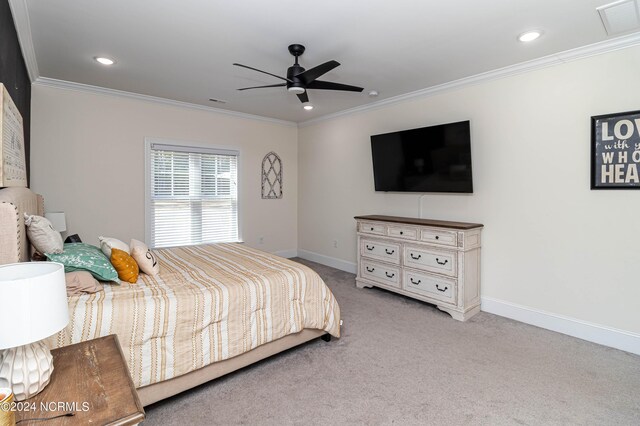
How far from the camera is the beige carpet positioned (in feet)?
6.48

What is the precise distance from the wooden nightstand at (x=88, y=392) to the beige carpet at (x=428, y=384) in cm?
80

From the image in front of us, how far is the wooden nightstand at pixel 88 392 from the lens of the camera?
106 cm

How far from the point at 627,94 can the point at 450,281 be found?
86.7 inches

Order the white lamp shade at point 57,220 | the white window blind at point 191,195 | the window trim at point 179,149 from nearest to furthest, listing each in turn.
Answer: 1. the white lamp shade at point 57,220
2. the window trim at point 179,149
3. the white window blind at point 191,195

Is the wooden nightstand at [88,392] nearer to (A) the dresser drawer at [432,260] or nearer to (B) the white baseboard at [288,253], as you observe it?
(A) the dresser drawer at [432,260]

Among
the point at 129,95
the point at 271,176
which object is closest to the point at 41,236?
the point at 129,95

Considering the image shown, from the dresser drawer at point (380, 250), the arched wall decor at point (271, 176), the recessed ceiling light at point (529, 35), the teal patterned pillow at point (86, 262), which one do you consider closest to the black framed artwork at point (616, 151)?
the recessed ceiling light at point (529, 35)

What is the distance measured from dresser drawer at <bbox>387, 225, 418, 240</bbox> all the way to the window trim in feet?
8.67

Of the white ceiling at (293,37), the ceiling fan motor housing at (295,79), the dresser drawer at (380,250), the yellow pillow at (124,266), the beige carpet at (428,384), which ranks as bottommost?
the beige carpet at (428,384)

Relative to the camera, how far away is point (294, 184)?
20.4ft

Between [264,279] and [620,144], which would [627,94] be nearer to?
[620,144]

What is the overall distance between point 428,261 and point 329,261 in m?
2.26

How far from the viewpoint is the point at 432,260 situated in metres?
3.62

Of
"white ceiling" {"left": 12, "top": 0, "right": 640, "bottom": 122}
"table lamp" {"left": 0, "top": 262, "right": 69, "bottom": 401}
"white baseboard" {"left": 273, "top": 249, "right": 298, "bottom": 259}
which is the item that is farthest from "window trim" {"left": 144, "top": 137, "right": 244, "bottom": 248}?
"table lamp" {"left": 0, "top": 262, "right": 69, "bottom": 401}
